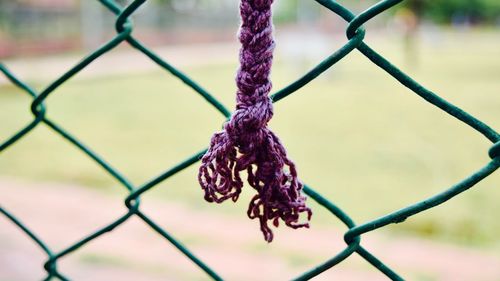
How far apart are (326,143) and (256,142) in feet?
14.1

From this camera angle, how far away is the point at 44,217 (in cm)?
273

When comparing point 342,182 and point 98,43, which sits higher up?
point 98,43

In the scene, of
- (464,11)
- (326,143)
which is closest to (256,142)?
(326,143)

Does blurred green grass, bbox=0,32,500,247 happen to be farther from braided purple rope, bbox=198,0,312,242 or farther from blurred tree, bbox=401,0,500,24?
blurred tree, bbox=401,0,500,24

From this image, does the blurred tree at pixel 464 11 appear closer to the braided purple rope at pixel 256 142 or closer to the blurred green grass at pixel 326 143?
the blurred green grass at pixel 326 143

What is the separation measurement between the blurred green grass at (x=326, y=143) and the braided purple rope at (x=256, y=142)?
2.25m

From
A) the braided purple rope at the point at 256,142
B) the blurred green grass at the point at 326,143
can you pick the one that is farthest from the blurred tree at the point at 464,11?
the braided purple rope at the point at 256,142

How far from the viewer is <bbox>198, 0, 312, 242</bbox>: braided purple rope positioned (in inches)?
16.4

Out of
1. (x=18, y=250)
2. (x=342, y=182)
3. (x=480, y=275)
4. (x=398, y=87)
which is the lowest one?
(x=480, y=275)

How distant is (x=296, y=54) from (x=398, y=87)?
349 cm

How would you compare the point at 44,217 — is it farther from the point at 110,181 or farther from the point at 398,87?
the point at 398,87

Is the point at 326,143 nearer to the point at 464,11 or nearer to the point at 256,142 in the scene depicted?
the point at 256,142

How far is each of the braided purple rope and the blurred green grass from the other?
7.40ft

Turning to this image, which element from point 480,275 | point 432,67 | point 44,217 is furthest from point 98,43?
point 480,275
